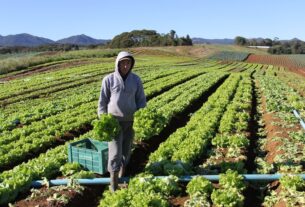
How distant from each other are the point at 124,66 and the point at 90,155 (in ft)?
7.54

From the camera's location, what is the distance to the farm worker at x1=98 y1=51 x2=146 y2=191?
8703 millimetres

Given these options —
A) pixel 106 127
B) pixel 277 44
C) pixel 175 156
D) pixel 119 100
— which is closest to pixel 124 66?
pixel 119 100

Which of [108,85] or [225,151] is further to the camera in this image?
[225,151]

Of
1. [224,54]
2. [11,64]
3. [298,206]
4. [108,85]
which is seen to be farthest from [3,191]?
[224,54]

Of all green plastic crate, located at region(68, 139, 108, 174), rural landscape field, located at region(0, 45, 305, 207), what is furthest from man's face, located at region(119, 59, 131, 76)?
green plastic crate, located at region(68, 139, 108, 174)

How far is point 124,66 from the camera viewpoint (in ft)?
28.5

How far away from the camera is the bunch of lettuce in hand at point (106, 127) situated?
28.0ft

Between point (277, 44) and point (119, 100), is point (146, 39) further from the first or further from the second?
point (119, 100)

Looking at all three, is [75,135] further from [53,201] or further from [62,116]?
[53,201]

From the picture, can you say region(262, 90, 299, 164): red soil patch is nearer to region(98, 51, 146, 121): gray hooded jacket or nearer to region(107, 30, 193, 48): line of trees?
region(98, 51, 146, 121): gray hooded jacket

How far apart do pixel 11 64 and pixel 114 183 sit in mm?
42124

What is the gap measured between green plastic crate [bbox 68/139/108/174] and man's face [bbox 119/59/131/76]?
5.96 feet

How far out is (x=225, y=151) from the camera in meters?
11.7

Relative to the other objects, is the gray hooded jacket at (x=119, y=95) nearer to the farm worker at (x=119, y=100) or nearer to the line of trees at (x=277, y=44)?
the farm worker at (x=119, y=100)
